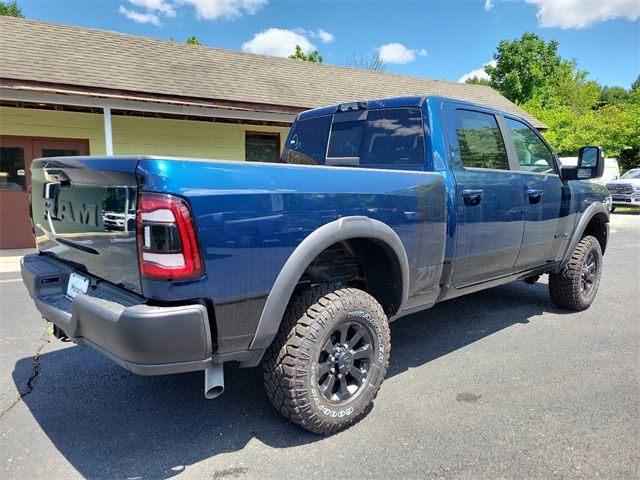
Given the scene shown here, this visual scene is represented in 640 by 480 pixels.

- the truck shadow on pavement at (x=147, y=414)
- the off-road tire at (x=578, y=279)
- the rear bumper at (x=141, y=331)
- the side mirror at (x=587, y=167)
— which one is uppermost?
the side mirror at (x=587, y=167)

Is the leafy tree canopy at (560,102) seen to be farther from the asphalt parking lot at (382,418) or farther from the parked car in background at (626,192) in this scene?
the asphalt parking lot at (382,418)

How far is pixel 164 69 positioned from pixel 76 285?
929cm

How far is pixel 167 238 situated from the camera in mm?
2088

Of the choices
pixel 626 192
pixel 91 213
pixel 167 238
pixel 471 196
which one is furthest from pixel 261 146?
pixel 626 192

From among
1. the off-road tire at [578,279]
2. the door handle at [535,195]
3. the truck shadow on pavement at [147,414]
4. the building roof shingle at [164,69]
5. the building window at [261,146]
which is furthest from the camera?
the building window at [261,146]

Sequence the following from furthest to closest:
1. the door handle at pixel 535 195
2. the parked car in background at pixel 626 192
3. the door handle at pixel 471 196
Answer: the parked car in background at pixel 626 192 → the door handle at pixel 535 195 → the door handle at pixel 471 196

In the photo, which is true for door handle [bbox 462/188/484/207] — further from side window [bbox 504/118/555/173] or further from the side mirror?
the side mirror

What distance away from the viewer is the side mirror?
4.49 meters

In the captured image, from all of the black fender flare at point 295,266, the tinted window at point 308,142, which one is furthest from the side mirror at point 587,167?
the black fender flare at point 295,266

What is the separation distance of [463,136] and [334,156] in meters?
1.08

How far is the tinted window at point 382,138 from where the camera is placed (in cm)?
358

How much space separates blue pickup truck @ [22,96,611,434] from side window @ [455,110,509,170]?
2 centimetres

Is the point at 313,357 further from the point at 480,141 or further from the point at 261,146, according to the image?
the point at 261,146

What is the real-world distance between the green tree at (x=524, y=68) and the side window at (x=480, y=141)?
31.7 metres
